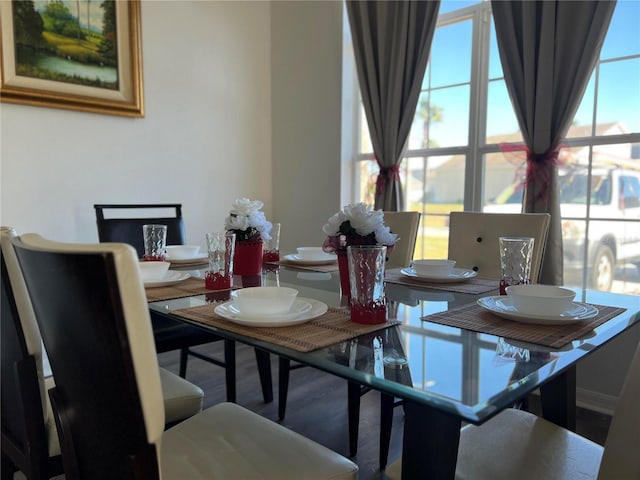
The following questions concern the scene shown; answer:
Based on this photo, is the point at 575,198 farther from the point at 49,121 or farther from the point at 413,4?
the point at 49,121

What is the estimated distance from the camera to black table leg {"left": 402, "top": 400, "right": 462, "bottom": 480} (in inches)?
32.4

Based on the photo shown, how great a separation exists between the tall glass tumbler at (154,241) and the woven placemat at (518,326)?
1100 millimetres

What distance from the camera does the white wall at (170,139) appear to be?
253cm

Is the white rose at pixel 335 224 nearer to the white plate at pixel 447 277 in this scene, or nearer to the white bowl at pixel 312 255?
the white plate at pixel 447 277

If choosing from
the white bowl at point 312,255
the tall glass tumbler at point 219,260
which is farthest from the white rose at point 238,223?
the white bowl at point 312,255

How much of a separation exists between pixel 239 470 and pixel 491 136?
232 centimetres

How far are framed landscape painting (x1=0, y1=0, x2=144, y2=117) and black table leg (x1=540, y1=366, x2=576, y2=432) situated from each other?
268 cm

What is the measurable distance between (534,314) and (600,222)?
162 cm

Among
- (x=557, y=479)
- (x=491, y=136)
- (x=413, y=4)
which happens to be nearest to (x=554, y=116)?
(x=491, y=136)

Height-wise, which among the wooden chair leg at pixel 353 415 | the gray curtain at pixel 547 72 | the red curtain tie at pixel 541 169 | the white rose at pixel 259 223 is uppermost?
the gray curtain at pixel 547 72

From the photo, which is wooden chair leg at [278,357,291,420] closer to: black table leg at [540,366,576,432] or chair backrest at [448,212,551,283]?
chair backrest at [448,212,551,283]

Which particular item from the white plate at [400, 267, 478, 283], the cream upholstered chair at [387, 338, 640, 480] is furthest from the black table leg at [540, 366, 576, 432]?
the white plate at [400, 267, 478, 283]

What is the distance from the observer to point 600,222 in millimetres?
2346

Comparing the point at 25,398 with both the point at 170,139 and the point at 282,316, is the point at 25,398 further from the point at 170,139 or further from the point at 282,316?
the point at 170,139
